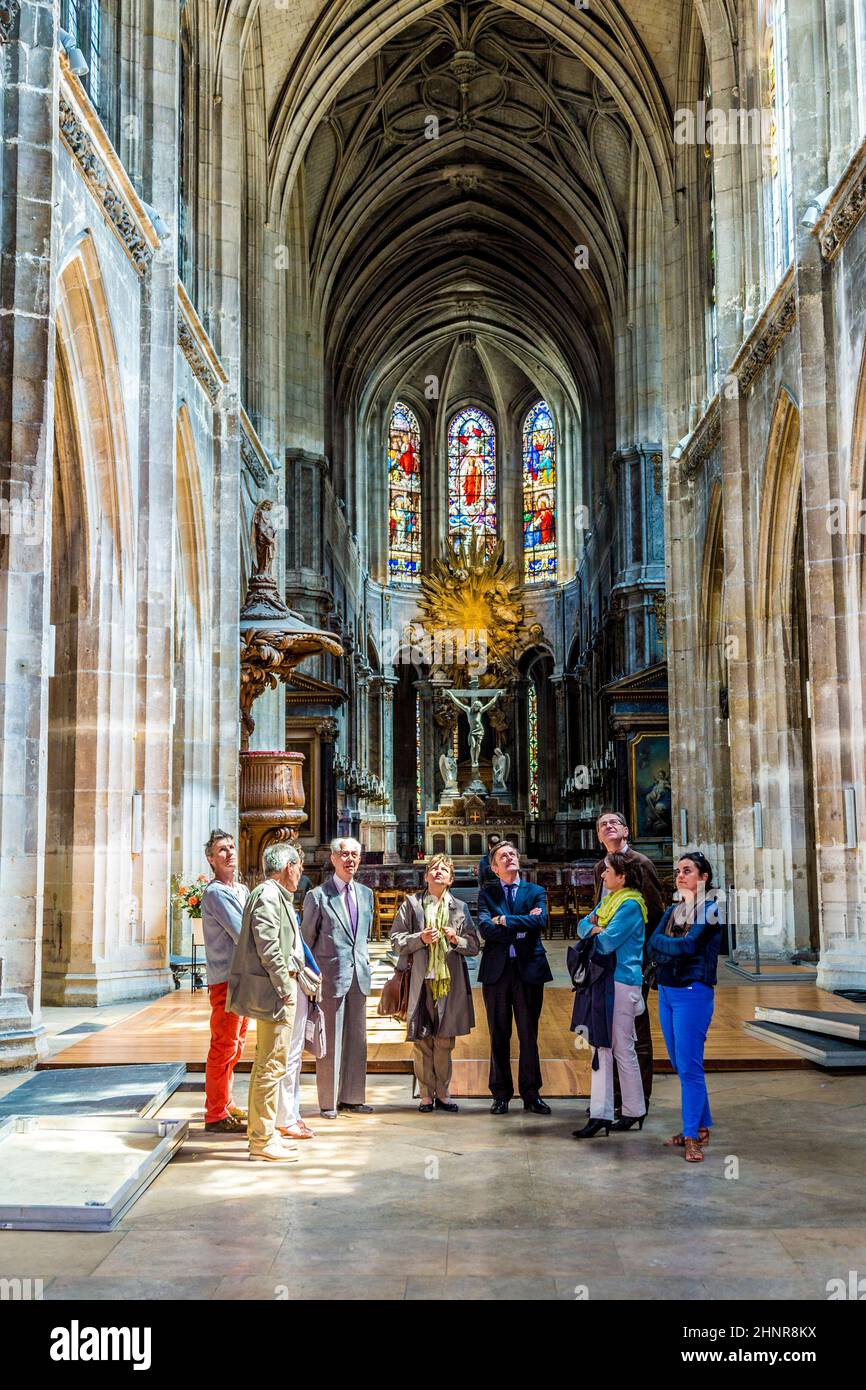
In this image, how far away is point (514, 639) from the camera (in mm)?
41875

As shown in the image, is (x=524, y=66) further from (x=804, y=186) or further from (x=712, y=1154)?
(x=712, y=1154)

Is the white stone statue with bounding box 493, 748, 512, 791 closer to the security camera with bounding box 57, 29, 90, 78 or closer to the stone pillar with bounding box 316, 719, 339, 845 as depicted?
the stone pillar with bounding box 316, 719, 339, 845

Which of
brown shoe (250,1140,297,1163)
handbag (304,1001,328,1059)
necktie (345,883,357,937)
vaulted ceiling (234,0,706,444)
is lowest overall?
brown shoe (250,1140,297,1163)

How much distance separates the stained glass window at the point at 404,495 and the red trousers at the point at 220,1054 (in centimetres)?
3770

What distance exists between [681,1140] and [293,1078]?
6.66ft

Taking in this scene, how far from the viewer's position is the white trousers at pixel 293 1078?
690 centimetres

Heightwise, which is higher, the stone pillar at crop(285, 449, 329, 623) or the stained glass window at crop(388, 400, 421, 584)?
the stained glass window at crop(388, 400, 421, 584)

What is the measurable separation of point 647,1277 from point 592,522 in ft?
111

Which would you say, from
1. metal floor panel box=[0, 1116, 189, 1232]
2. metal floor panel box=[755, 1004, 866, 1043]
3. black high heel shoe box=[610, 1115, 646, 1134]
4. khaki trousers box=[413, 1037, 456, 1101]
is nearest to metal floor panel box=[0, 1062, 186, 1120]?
metal floor panel box=[0, 1116, 189, 1232]

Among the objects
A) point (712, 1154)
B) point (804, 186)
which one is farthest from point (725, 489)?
point (712, 1154)

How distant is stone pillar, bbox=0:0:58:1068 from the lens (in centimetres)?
897

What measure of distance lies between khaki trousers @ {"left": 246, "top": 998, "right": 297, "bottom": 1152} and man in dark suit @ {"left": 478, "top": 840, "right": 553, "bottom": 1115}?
1347 mm

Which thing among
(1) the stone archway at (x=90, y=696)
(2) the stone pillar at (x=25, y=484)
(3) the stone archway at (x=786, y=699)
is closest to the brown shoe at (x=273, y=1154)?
(2) the stone pillar at (x=25, y=484)
